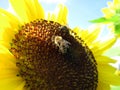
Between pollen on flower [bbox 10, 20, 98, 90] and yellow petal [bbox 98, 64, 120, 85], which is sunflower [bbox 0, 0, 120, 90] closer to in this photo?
pollen on flower [bbox 10, 20, 98, 90]

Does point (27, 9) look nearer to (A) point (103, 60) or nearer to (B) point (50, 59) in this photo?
(B) point (50, 59)

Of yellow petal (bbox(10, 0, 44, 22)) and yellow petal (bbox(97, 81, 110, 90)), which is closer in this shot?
yellow petal (bbox(10, 0, 44, 22))

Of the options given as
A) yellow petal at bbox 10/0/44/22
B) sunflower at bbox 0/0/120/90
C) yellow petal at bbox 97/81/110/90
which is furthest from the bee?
yellow petal at bbox 97/81/110/90

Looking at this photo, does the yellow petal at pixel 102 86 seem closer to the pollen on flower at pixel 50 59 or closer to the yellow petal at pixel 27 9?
the pollen on flower at pixel 50 59

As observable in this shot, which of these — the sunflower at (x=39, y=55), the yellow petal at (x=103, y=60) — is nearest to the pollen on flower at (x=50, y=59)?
the sunflower at (x=39, y=55)

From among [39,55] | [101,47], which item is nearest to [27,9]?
[39,55]

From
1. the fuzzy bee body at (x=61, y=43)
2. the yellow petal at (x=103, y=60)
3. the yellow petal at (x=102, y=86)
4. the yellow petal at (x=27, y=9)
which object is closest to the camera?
the fuzzy bee body at (x=61, y=43)

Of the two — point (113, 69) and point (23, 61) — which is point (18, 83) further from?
point (113, 69)
